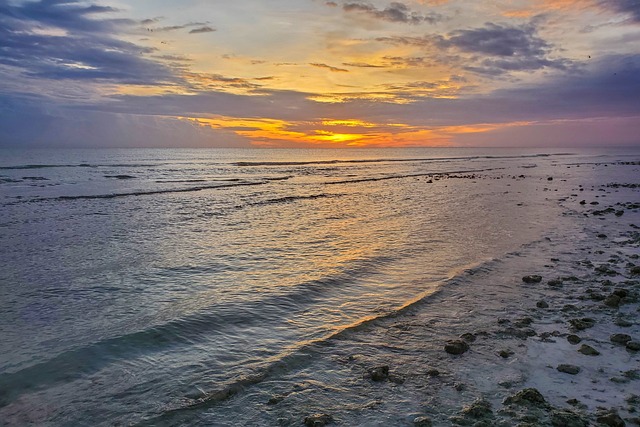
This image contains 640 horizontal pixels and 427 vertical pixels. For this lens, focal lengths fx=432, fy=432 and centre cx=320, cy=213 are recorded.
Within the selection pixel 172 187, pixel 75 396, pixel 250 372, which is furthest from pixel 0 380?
pixel 172 187

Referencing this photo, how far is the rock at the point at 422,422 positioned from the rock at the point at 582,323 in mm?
5121

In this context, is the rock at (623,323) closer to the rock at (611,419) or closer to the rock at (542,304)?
the rock at (542,304)

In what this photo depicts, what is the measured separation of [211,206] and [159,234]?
11.2 m

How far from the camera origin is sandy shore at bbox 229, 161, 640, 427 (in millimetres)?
6418

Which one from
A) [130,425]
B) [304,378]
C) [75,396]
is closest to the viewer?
[130,425]

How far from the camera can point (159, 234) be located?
2150 cm

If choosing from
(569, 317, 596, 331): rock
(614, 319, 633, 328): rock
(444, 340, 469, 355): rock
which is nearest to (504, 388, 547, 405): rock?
(444, 340, 469, 355): rock

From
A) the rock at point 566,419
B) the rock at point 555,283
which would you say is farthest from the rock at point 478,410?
the rock at point 555,283

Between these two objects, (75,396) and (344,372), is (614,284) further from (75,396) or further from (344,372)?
(75,396)

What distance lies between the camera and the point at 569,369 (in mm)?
7535

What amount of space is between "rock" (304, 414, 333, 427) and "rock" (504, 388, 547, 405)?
2737 millimetres

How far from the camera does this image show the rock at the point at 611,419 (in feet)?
19.3

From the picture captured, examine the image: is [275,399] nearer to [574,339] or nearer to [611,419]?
[611,419]

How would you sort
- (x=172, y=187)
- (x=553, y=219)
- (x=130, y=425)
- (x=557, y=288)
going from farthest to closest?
1. (x=172, y=187)
2. (x=553, y=219)
3. (x=557, y=288)
4. (x=130, y=425)
